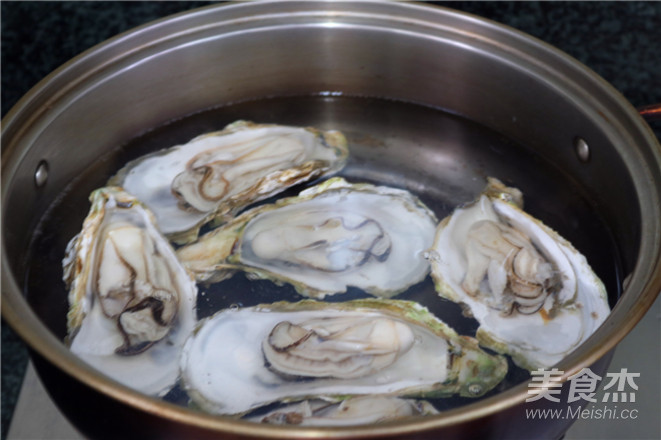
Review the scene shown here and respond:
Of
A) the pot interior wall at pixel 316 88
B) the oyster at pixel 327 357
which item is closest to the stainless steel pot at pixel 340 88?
the pot interior wall at pixel 316 88

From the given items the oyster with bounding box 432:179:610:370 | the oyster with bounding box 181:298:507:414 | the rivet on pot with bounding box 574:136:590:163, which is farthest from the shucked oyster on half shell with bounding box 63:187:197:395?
the rivet on pot with bounding box 574:136:590:163

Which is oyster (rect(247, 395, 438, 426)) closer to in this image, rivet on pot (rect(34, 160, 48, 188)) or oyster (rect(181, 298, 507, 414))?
oyster (rect(181, 298, 507, 414))

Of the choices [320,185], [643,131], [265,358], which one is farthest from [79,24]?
[643,131]

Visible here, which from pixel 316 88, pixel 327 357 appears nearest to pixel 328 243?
pixel 327 357

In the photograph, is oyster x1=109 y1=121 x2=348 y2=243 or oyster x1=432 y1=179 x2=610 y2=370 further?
oyster x1=109 y1=121 x2=348 y2=243

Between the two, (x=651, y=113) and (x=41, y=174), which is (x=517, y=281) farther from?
(x=41, y=174)
